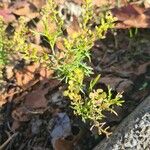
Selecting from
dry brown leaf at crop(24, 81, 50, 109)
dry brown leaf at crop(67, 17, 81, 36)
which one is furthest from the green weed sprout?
dry brown leaf at crop(67, 17, 81, 36)

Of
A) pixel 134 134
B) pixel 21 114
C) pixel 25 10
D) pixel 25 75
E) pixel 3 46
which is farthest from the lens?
pixel 25 10

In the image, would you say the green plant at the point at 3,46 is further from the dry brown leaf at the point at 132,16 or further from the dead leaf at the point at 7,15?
the dry brown leaf at the point at 132,16

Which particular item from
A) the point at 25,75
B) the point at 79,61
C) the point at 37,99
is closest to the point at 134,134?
the point at 79,61

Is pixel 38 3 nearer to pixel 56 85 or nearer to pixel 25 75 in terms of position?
pixel 25 75

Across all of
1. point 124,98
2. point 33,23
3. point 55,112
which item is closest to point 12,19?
point 33,23

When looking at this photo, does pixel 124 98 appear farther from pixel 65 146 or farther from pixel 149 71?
pixel 65 146

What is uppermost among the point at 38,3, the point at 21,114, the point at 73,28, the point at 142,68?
the point at 38,3

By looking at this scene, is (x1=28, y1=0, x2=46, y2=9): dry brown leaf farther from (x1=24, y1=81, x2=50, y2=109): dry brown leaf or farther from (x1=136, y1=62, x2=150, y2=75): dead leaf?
(x1=136, y1=62, x2=150, y2=75): dead leaf

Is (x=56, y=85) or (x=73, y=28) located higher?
(x=73, y=28)

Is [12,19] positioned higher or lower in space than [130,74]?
higher
